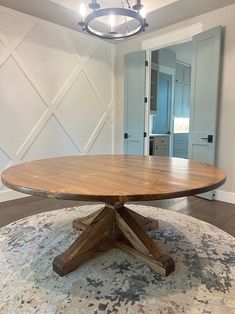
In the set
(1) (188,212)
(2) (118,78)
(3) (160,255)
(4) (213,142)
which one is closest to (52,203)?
(1) (188,212)

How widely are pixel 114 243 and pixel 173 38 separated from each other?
10.4 feet

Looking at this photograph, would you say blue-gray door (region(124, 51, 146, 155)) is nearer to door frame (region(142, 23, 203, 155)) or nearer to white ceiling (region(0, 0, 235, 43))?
door frame (region(142, 23, 203, 155))

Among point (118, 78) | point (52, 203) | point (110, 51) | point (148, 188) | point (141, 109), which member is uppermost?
point (110, 51)

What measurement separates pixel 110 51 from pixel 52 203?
2.97 meters

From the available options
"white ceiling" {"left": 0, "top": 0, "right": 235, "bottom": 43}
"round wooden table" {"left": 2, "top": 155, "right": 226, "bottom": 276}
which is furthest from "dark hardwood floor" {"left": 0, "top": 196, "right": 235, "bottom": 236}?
"white ceiling" {"left": 0, "top": 0, "right": 235, "bottom": 43}

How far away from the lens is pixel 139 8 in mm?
2074

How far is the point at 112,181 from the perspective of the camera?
4.50 feet

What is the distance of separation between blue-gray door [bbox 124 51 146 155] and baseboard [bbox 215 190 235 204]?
1437mm

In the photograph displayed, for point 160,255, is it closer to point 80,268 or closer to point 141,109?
point 80,268

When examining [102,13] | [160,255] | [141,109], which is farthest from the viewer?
[141,109]

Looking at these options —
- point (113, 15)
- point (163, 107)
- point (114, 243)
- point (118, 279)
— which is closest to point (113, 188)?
point (118, 279)

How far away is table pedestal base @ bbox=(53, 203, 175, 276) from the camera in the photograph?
157 cm

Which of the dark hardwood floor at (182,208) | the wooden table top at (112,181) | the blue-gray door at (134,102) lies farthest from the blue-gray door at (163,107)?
the wooden table top at (112,181)

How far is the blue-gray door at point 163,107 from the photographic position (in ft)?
18.1
